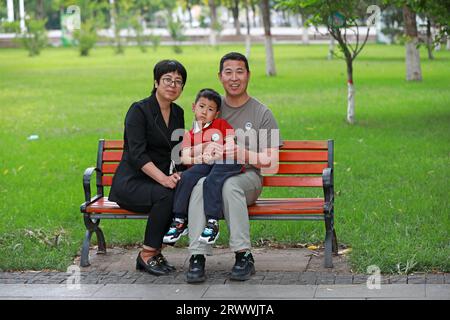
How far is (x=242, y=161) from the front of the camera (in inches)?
259

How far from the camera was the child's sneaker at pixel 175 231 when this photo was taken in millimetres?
6438

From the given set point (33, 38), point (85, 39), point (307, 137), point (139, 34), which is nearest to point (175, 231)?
point (307, 137)

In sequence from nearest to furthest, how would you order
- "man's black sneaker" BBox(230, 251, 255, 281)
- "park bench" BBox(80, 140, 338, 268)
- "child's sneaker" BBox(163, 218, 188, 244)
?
1. "man's black sneaker" BBox(230, 251, 255, 281)
2. "child's sneaker" BBox(163, 218, 188, 244)
3. "park bench" BBox(80, 140, 338, 268)

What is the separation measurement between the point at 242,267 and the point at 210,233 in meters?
0.31

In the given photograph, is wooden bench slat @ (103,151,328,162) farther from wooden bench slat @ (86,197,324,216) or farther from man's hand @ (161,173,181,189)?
man's hand @ (161,173,181,189)

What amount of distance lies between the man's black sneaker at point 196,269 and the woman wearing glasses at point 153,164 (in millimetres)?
313

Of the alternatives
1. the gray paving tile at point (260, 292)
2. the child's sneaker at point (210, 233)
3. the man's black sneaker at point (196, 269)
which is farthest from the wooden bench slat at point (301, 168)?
the gray paving tile at point (260, 292)

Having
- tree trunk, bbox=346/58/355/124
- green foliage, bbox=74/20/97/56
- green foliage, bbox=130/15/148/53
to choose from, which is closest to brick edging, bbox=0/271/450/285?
tree trunk, bbox=346/58/355/124

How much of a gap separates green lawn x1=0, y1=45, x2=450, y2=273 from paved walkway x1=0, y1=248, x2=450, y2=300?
24 cm

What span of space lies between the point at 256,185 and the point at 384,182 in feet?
11.5

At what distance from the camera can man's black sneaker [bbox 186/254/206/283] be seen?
627 cm

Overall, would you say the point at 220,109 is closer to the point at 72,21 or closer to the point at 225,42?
the point at 72,21

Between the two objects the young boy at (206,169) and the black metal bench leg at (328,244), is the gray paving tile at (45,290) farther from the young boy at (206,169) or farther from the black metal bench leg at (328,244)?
the black metal bench leg at (328,244)

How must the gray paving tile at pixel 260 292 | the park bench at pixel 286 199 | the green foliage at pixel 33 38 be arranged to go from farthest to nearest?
the green foliage at pixel 33 38, the park bench at pixel 286 199, the gray paving tile at pixel 260 292
